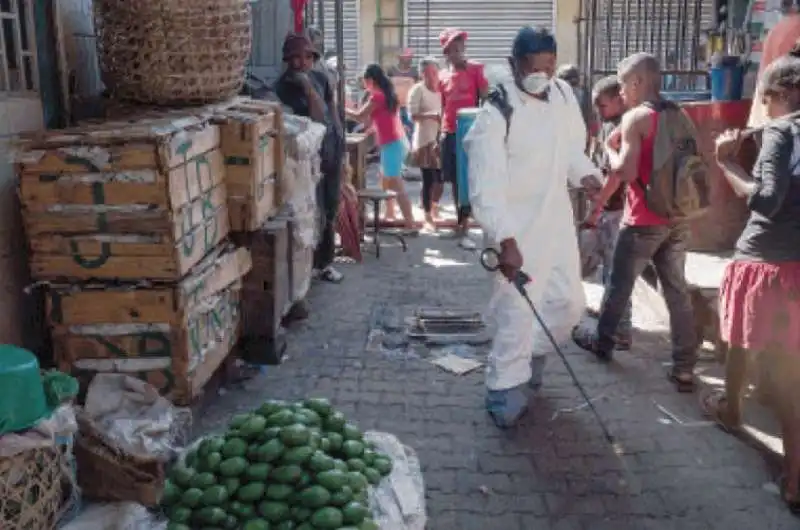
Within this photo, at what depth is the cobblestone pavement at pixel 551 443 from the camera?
409 cm

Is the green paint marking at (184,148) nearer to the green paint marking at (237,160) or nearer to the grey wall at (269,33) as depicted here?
the green paint marking at (237,160)

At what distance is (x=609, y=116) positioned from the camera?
6383 millimetres

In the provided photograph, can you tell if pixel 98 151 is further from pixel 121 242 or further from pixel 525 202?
pixel 525 202

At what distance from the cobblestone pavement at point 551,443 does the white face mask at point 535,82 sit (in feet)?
6.18

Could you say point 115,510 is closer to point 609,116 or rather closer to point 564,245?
point 564,245

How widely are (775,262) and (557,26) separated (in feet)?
48.7

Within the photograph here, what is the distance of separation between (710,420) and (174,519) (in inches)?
129

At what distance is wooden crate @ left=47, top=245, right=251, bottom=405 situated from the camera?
4281mm

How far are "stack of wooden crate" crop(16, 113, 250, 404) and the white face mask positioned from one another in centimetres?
177

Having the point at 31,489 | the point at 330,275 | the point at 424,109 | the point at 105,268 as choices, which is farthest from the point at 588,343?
the point at 424,109

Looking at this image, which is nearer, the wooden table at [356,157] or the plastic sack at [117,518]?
the plastic sack at [117,518]

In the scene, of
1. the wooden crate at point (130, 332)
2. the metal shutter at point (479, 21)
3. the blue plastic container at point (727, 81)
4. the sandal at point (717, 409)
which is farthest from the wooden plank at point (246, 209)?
the metal shutter at point (479, 21)

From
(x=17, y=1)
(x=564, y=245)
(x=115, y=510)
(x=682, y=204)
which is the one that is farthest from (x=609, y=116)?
(x=115, y=510)

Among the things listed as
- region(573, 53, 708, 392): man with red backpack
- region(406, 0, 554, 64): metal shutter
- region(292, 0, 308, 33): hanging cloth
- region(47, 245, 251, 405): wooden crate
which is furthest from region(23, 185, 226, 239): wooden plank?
region(406, 0, 554, 64): metal shutter
